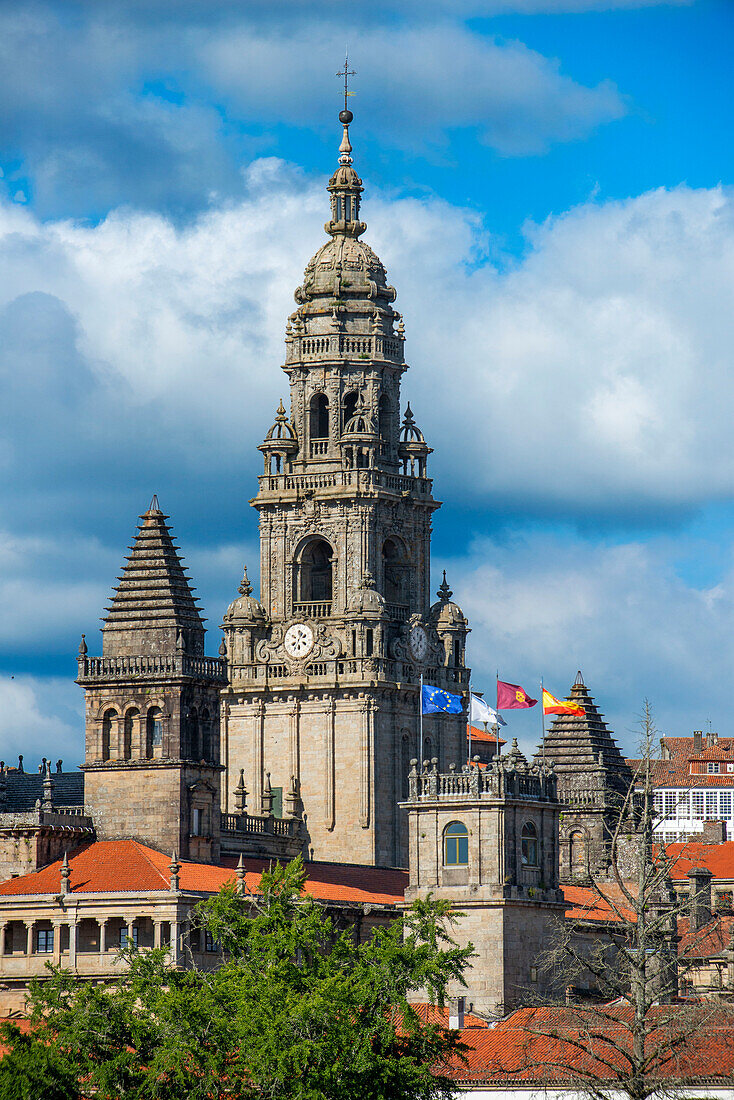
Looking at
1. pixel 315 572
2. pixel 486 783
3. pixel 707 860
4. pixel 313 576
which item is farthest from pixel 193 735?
pixel 707 860

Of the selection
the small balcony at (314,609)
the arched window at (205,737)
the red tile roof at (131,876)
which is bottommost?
the red tile roof at (131,876)

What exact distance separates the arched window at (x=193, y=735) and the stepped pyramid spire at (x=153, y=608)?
3015 millimetres

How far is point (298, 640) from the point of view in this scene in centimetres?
15588

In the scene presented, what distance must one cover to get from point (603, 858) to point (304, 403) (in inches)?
1237

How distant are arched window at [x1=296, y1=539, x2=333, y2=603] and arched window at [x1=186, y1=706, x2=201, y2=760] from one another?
93.2ft

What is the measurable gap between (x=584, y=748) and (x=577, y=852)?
1169 centimetres

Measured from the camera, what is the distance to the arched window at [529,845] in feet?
419

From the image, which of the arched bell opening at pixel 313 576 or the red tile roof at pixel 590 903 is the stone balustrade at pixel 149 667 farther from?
the arched bell opening at pixel 313 576

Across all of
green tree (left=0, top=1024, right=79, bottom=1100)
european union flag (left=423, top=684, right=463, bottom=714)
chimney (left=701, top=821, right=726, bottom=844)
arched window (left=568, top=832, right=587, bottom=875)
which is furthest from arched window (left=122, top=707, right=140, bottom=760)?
chimney (left=701, top=821, right=726, bottom=844)

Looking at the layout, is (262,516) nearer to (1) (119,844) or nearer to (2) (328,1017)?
(1) (119,844)

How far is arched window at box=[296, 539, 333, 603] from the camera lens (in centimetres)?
15875

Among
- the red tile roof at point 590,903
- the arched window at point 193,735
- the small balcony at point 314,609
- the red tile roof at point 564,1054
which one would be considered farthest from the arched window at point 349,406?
the red tile roof at point 564,1054

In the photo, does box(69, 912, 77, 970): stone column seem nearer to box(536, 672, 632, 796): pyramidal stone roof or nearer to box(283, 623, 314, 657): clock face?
box(283, 623, 314, 657): clock face

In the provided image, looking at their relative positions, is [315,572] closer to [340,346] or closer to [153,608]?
[340,346]
